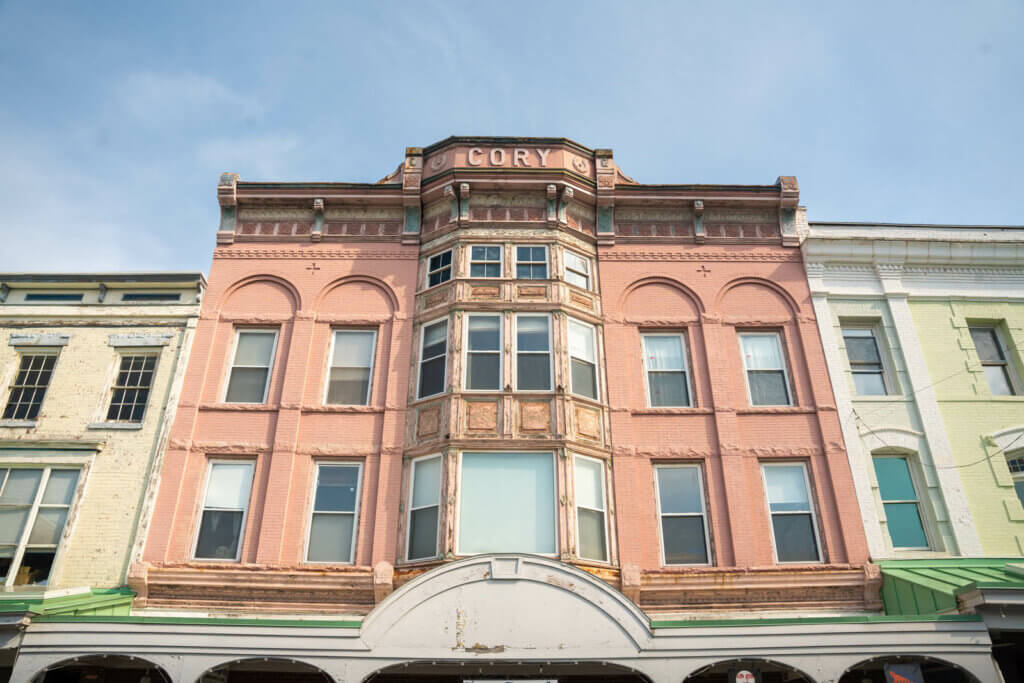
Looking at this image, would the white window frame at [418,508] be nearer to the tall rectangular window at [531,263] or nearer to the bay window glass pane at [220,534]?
the bay window glass pane at [220,534]

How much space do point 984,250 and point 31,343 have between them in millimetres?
21858

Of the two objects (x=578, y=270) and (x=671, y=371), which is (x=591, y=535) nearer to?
(x=671, y=371)

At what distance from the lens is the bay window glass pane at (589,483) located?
1416cm

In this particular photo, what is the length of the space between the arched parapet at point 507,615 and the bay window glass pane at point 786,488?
5313mm

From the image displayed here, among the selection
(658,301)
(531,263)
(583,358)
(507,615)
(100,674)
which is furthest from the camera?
(658,301)

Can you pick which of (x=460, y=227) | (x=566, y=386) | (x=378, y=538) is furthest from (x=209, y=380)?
(x=566, y=386)

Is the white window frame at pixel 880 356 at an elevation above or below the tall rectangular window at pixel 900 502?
above

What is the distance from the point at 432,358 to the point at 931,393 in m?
10.8

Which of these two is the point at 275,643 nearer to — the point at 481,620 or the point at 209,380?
the point at 481,620

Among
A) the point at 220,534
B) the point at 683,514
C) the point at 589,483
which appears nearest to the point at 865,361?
the point at 683,514

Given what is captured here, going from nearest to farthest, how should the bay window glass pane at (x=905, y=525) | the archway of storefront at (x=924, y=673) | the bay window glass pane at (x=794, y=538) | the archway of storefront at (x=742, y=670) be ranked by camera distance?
the archway of storefront at (x=742, y=670), the archway of storefront at (x=924, y=673), the bay window glass pane at (x=794, y=538), the bay window glass pane at (x=905, y=525)

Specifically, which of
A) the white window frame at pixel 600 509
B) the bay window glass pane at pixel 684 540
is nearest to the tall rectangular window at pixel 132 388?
the white window frame at pixel 600 509

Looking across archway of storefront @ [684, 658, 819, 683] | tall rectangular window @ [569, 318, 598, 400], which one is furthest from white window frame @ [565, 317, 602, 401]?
archway of storefront @ [684, 658, 819, 683]

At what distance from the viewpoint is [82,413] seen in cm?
1516
